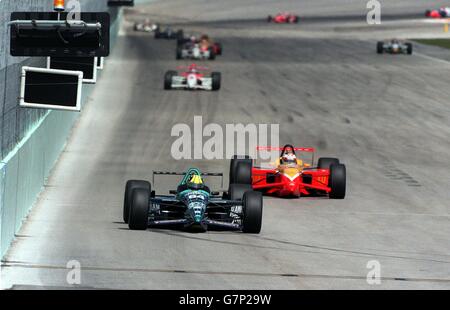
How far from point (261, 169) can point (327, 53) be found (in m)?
41.8

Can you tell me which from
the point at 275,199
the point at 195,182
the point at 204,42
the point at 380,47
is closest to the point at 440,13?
the point at 380,47

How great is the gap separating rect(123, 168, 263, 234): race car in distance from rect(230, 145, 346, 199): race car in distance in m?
3.70

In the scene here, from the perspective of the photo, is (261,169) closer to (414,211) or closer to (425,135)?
(414,211)

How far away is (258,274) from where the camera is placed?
16.8 metres

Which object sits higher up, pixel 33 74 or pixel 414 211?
→ pixel 33 74

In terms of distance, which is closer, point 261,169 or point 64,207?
point 64,207

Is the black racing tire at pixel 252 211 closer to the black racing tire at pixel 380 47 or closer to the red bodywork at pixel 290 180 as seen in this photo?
the red bodywork at pixel 290 180

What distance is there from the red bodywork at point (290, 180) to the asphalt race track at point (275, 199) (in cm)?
29

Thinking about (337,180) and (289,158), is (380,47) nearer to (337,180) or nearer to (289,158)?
(289,158)

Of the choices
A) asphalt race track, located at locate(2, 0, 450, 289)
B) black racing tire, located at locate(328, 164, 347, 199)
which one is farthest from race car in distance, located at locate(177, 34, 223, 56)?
black racing tire, located at locate(328, 164, 347, 199)

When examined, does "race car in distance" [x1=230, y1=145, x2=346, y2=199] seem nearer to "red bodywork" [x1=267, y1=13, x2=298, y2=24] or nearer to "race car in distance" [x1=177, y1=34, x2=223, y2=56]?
"race car in distance" [x1=177, y1=34, x2=223, y2=56]

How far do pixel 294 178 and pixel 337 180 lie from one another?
83 cm

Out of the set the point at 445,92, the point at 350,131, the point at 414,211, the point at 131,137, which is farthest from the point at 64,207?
the point at 445,92
